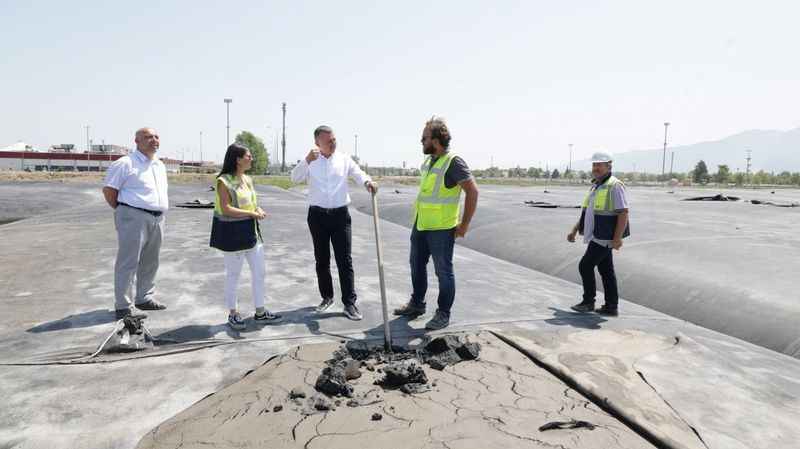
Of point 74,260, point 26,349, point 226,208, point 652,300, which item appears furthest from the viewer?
point 74,260

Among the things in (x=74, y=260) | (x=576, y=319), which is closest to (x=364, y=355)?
(x=576, y=319)

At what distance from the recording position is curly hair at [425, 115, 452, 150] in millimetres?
4203

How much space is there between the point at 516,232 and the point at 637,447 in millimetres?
7850

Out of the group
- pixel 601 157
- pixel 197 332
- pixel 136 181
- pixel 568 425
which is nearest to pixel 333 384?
pixel 568 425

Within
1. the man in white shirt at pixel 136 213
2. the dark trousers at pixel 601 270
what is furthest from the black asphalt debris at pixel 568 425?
the man in white shirt at pixel 136 213

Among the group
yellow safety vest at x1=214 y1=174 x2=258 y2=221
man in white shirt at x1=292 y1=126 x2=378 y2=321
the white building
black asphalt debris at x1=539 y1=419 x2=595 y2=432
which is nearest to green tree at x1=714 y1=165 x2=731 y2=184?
man in white shirt at x1=292 y1=126 x2=378 y2=321

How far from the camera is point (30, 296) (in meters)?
4.80

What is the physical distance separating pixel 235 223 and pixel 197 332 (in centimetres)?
97

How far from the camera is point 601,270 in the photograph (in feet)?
16.1

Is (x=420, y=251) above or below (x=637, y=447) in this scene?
above

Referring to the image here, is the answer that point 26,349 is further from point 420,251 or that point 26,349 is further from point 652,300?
point 652,300

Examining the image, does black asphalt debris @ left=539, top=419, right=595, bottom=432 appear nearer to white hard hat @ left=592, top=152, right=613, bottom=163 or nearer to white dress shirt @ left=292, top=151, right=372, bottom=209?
white dress shirt @ left=292, top=151, right=372, bottom=209

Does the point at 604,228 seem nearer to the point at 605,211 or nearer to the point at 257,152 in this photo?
the point at 605,211

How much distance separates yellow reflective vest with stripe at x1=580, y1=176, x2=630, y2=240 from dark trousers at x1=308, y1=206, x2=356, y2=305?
2602 mm
